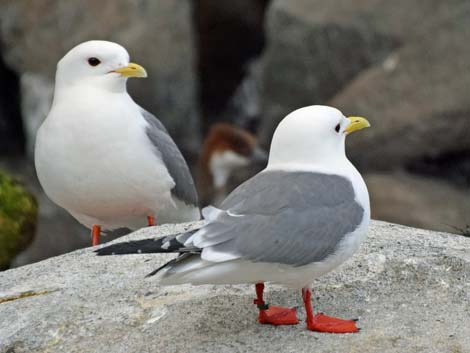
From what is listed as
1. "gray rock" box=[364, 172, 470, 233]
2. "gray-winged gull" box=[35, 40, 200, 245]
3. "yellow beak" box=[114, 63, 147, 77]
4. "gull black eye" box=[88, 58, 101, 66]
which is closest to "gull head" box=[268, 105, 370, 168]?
"gray-winged gull" box=[35, 40, 200, 245]

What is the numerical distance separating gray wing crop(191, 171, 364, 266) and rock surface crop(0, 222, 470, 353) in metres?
0.37

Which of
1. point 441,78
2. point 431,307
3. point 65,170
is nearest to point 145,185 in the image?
point 65,170

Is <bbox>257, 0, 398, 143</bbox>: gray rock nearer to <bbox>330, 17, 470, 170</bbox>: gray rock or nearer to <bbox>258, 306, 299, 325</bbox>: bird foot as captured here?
<bbox>330, 17, 470, 170</bbox>: gray rock

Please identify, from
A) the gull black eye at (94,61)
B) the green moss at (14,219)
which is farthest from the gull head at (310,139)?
the green moss at (14,219)

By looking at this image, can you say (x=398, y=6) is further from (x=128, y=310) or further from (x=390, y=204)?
(x=128, y=310)

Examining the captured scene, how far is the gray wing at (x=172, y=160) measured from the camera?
561 cm

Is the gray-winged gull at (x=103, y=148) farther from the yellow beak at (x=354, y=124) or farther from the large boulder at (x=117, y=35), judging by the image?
the large boulder at (x=117, y=35)

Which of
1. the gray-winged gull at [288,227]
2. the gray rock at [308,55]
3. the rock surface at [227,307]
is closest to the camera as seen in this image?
the gray-winged gull at [288,227]

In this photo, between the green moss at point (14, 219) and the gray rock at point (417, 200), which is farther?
→ the gray rock at point (417, 200)

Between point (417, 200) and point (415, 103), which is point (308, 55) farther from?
point (417, 200)

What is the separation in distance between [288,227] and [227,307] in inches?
22.4

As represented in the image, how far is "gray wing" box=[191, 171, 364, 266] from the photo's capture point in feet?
12.6

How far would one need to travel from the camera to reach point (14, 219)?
6.47m

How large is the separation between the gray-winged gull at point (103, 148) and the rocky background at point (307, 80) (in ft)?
11.9
